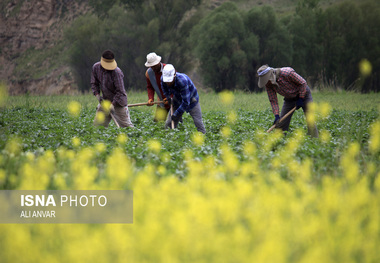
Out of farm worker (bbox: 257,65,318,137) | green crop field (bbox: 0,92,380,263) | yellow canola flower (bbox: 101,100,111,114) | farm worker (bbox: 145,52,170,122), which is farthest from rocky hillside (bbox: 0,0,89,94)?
green crop field (bbox: 0,92,380,263)

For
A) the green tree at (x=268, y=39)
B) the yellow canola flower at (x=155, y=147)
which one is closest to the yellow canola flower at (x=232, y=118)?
the yellow canola flower at (x=155, y=147)

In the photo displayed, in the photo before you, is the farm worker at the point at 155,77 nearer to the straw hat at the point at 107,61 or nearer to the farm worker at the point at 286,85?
the straw hat at the point at 107,61

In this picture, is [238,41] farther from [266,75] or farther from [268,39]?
[266,75]

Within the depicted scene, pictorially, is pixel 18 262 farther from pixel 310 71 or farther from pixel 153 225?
pixel 310 71

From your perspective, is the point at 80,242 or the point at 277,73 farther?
the point at 277,73

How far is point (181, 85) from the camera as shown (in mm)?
7527

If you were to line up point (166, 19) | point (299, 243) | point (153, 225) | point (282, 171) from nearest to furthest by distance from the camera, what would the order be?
1. point (153, 225)
2. point (299, 243)
3. point (282, 171)
4. point (166, 19)

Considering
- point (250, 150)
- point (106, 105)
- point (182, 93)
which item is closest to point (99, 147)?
point (250, 150)

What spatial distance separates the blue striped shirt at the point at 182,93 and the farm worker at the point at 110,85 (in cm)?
94

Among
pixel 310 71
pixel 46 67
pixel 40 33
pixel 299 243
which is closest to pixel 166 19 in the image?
pixel 310 71

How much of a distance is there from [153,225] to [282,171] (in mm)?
2812

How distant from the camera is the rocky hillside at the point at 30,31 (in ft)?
190

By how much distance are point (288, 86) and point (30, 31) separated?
6005cm

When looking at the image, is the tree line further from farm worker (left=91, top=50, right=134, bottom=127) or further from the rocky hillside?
farm worker (left=91, top=50, right=134, bottom=127)
